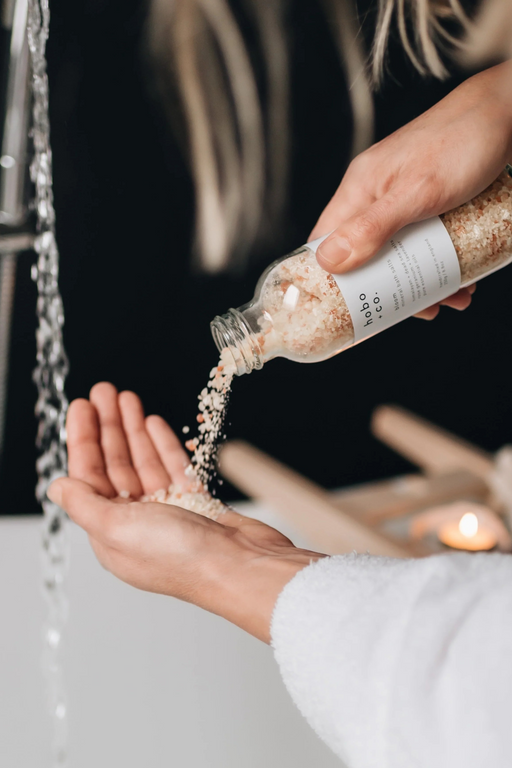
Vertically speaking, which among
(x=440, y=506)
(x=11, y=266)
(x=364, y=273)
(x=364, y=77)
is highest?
(x=364, y=77)

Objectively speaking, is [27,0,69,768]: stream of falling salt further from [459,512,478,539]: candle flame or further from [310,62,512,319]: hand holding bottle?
[459,512,478,539]: candle flame

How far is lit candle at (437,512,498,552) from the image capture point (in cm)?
86

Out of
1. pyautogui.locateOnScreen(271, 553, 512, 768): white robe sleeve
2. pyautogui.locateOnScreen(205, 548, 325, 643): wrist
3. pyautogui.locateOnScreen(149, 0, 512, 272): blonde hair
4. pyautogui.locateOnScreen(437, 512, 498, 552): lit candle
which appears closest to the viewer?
pyautogui.locateOnScreen(271, 553, 512, 768): white robe sleeve

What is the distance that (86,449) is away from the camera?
64cm

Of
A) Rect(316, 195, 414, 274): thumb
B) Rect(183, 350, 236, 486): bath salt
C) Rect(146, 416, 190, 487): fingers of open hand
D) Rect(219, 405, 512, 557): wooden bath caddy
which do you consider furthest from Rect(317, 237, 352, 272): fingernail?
Rect(219, 405, 512, 557): wooden bath caddy

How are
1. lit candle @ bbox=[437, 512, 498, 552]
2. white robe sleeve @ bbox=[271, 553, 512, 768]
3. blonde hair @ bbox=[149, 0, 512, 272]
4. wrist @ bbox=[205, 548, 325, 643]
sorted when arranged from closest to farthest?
white robe sleeve @ bbox=[271, 553, 512, 768] < wrist @ bbox=[205, 548, 325, 643] < blonde hair @ bbox=[149, 0, 512, 272] < lit candle @ bbox=[437, 512, 498, 552]

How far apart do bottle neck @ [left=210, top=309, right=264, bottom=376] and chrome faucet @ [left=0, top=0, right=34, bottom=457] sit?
8.1 inches

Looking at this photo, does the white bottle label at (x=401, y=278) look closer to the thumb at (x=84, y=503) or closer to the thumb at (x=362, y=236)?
the thumb at (x=362, y=236)

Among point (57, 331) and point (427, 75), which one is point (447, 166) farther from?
→ point (57, 331)

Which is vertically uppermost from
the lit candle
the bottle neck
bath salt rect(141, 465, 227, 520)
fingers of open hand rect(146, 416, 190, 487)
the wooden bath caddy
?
the bottle neck

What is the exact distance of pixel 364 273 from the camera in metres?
0.46

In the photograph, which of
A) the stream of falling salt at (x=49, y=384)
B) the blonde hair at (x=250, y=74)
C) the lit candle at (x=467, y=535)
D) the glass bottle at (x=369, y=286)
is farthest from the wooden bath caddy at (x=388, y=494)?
the glass bottle at (x=369, y=286)

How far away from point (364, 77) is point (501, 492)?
0.64 meters

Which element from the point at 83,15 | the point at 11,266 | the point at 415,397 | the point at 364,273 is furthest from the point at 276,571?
the point at 415,397
